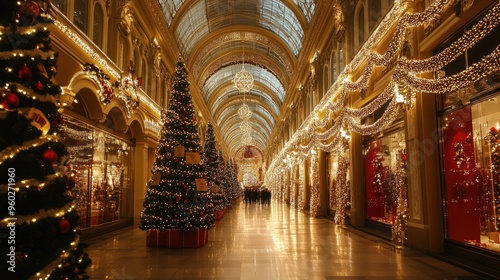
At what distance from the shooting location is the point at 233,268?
6.25m

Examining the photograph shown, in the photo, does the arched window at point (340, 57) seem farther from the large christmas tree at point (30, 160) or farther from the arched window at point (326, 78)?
the large christmas tree at point (30, 160)

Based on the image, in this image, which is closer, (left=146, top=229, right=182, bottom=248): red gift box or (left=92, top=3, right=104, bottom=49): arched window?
(left=146, top=229, right=182, bottom=248): red gift box

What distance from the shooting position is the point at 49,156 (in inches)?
130

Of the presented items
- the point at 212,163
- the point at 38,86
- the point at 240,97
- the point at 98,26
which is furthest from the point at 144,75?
the point at 240,97

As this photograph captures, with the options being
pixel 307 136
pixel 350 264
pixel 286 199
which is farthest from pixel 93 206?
pixel 286 199

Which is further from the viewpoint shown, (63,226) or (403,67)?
(403,67)

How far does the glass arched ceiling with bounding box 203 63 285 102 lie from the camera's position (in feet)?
115

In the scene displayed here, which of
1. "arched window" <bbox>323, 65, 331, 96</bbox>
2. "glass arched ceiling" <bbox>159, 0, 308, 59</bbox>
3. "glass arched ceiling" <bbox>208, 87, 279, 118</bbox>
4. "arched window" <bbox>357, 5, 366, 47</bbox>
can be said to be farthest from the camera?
"glass arched ceiling" <bbox>208, 87, 279, 118</bbox>

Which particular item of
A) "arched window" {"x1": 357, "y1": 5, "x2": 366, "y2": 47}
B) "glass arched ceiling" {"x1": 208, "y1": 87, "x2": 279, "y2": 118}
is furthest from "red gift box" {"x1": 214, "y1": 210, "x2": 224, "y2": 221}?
"glass arched ceiling" {"x1": 208, "y1": 87, "x2": 279, "y2": 118}

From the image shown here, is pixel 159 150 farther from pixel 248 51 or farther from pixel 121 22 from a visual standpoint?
pixel 248 51

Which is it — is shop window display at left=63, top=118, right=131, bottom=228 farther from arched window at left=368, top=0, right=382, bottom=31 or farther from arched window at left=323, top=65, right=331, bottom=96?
arched window at left=323, top=65, right=331, bottom=96

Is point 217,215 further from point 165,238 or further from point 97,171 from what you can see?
point 165,238

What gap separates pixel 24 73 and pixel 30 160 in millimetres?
694

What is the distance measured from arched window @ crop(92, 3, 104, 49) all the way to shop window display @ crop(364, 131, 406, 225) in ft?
25.7
